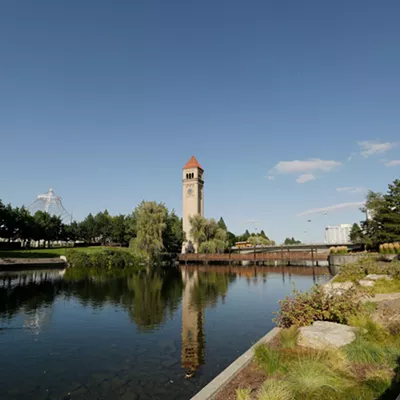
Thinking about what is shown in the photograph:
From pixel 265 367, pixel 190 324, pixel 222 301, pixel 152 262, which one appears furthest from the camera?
pixel 152 262

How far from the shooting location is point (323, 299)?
38.0 feet

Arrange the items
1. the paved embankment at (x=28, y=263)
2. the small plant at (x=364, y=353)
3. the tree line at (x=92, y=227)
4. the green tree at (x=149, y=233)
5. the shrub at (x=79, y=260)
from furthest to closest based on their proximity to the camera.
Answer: the tree line at (x=92, y=227), the green tree at (x=149, y=233), the shrub at (x=79, y=260), the paved embankment at (x=28, y=263), the small plant at (x=364, y=353)

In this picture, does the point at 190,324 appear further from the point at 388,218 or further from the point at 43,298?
the point at 388,218

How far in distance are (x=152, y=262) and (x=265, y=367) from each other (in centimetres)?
5683

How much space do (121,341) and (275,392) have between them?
9.85 m

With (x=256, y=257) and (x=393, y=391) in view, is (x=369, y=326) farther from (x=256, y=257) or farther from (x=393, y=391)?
(x=256, y=257)

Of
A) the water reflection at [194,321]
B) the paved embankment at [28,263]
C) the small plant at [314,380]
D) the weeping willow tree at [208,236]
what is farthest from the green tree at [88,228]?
the small plant at [314,380]

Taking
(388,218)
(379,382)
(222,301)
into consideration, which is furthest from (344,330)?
(388,218)

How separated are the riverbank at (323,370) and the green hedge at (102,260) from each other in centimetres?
5233

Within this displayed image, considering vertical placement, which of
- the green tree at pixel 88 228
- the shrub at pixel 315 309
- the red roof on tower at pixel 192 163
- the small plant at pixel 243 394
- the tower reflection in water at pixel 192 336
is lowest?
the tower reflection in water at pixel 192 336

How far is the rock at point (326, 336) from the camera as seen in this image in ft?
28.7

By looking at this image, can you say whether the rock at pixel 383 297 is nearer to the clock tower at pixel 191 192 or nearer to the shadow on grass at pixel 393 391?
the shadow on grass at pixel 393 391

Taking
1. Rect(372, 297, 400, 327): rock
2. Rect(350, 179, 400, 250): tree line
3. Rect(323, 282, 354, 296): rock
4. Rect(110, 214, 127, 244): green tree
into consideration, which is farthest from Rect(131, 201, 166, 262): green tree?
Rect(372, 297, 400, 327): rock

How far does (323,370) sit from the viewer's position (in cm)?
695
